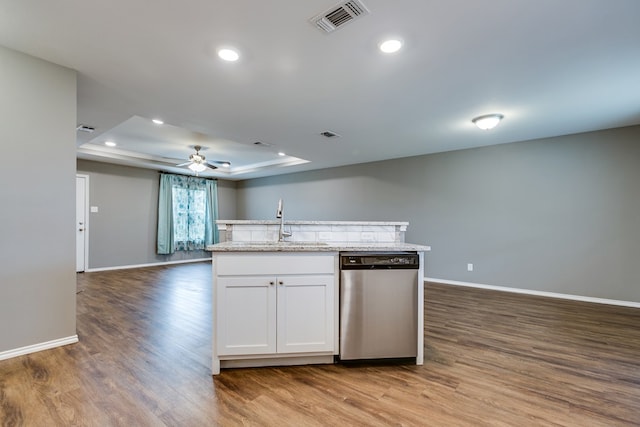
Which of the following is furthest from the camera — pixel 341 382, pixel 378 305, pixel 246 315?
pixel 378 305

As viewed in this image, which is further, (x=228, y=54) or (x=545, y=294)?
(x=545, y=294)

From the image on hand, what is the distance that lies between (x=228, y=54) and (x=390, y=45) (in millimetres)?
1241

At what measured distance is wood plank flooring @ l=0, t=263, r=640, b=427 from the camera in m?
1.60

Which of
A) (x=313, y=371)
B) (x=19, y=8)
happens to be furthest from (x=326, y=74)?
(x=313, y=371)

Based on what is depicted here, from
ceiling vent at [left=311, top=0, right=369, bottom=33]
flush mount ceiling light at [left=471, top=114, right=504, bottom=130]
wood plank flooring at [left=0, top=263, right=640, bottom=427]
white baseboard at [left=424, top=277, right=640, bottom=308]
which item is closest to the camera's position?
wood plank flooring at [left=0, top=263, right=640, bottom=427]

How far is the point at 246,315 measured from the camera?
2.07m

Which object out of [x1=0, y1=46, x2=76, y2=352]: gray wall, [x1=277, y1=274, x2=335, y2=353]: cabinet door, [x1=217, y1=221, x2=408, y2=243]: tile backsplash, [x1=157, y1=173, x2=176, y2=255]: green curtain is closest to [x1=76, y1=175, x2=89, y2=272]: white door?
[x1=157, y1=173, x2=176, y2=255]: green curtain

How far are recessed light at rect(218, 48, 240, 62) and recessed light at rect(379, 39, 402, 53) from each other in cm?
111

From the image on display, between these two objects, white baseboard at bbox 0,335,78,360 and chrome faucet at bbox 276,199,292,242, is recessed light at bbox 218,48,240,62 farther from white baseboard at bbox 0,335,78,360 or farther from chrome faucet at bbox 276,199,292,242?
white baseboard at bbox 0,335,78,360

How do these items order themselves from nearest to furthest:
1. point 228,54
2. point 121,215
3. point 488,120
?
point 228,54 < point 488,120 < point 121,215

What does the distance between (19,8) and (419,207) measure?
5.55 metres

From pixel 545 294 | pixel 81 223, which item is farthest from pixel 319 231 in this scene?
pixel 81 223

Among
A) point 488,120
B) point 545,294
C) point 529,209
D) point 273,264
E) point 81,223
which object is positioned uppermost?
point 488,120

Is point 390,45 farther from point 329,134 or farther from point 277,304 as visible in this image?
point 329,134
